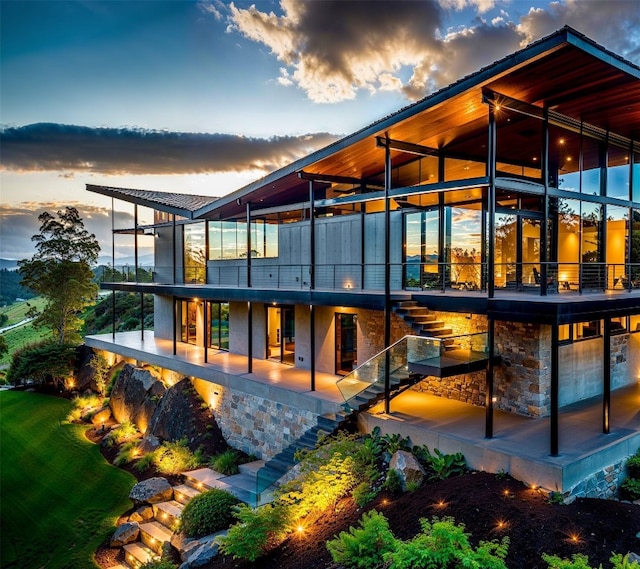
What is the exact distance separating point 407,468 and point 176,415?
1029 cm

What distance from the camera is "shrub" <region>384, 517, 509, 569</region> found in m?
5.40

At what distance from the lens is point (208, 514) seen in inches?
413

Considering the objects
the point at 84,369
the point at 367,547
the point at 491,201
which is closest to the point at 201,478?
the point at 367,547

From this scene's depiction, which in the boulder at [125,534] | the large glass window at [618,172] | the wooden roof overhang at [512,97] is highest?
the wooden roof overhang at [512,97]

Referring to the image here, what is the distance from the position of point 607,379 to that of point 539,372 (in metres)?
1.45

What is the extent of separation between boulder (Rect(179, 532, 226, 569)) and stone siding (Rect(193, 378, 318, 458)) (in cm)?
410

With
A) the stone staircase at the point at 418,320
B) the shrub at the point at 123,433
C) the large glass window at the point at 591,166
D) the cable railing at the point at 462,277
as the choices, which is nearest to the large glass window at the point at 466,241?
the cable railing at the point at 462,277

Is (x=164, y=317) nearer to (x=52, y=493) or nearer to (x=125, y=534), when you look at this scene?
(x=52, y=493)

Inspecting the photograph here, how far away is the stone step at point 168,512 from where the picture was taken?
450 inches

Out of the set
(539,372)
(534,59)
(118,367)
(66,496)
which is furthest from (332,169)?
(118,367)

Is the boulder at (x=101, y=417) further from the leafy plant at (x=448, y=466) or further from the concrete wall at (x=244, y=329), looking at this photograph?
the leafy plant at (x=448, y=466)

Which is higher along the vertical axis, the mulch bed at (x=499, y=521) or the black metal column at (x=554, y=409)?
the black metal column at (x=554, y=409)

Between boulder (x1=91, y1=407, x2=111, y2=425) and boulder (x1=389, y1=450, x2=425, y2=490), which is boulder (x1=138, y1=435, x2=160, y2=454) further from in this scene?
boulder (x1=389, y1=450, x2=425, y2=490)

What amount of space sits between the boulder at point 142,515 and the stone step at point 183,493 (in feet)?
2.40
